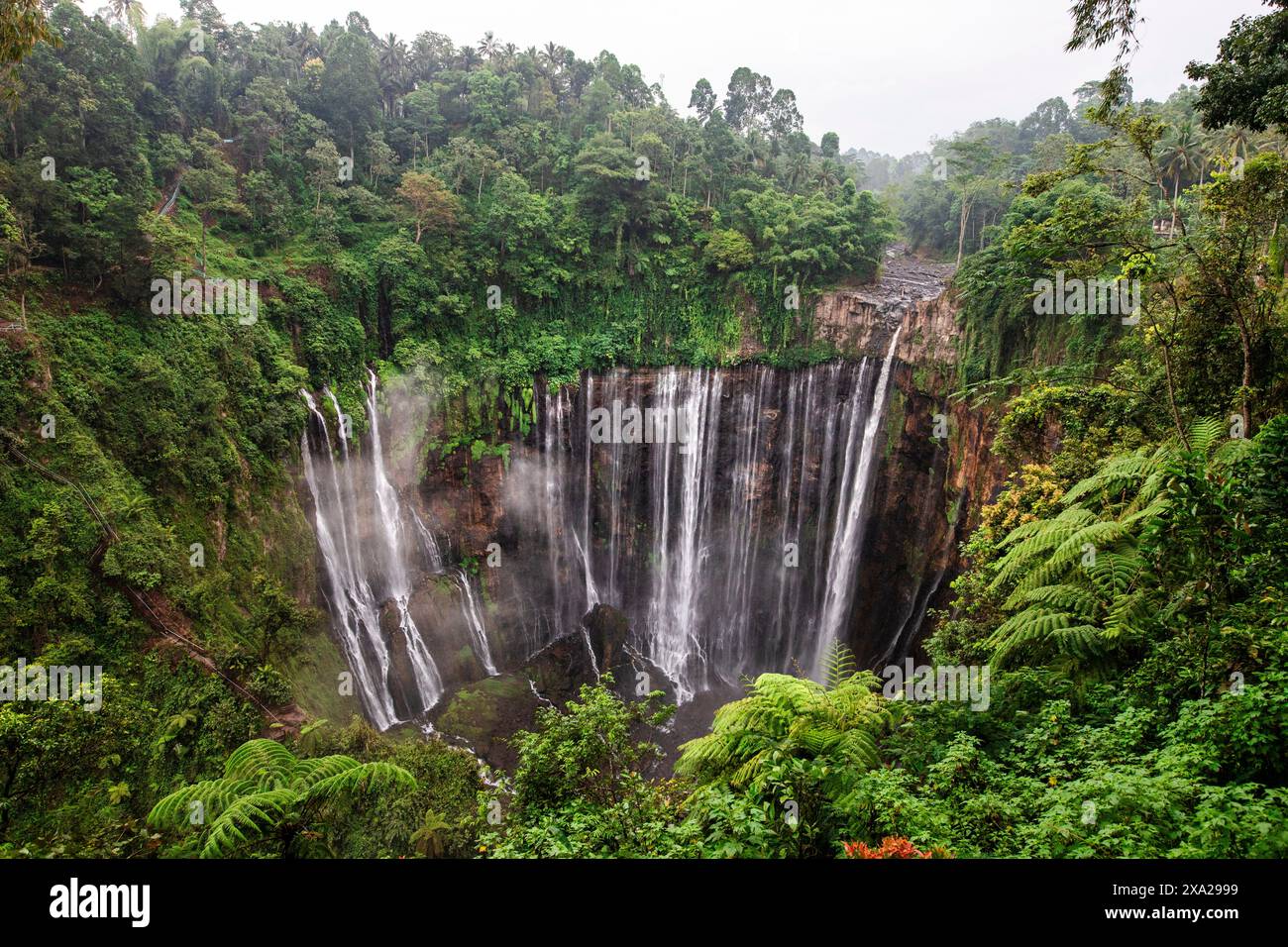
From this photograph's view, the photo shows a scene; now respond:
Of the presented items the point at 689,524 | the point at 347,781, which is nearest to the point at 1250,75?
the point at 347,781

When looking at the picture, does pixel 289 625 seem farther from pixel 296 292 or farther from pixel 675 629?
pixel 675 629

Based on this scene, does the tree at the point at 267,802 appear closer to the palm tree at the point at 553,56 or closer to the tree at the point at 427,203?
the tree at the point at 427,203

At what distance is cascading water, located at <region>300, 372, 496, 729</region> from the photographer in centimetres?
1694

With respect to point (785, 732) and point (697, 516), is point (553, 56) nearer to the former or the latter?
point (697, 516)

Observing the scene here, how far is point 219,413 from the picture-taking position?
14695 millimetres

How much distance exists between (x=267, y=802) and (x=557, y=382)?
1776 cm

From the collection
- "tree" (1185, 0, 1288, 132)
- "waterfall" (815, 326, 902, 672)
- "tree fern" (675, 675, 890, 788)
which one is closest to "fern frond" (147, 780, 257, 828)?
"tree fern" (675, 675, 890, 788)

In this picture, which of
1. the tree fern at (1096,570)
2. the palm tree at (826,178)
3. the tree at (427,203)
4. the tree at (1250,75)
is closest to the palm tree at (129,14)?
the tree at (427,203)

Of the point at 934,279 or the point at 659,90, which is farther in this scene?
the point at 659,90

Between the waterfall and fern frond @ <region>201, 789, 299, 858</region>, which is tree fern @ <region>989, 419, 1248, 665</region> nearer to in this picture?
fern frond @ <region>201, 789, 299, 858</region>

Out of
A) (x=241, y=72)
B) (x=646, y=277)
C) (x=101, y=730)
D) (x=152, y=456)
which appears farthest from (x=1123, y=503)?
(x=241, y=72)

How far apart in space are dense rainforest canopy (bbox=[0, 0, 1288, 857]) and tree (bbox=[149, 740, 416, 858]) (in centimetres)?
5

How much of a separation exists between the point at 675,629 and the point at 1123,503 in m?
16.6

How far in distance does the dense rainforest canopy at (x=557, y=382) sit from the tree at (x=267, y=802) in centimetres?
5
